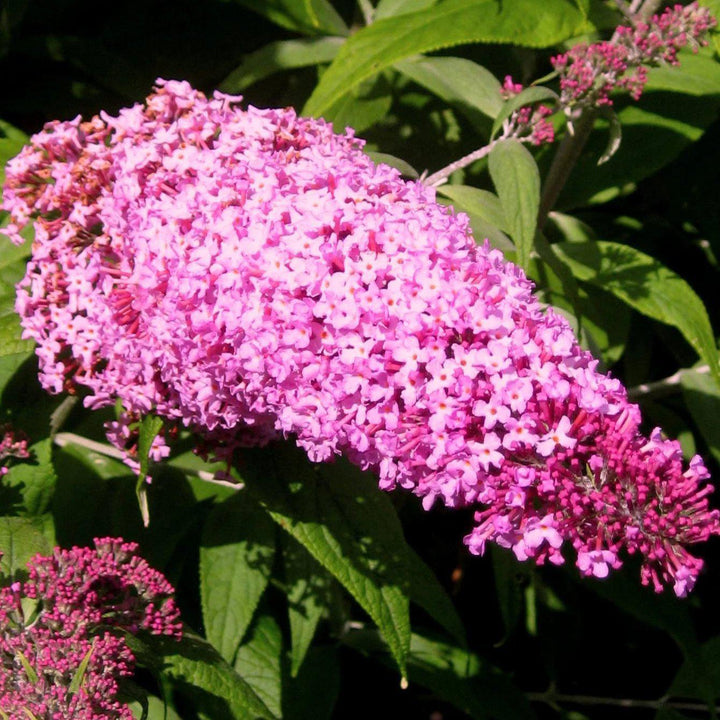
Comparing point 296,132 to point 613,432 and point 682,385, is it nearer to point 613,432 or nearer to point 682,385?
point 613,432

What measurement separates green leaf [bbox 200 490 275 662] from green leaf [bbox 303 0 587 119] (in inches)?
39.8

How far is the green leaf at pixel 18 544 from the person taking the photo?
215 cm

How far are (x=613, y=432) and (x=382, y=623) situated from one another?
0.73 metres

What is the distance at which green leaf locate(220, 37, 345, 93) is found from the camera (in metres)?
2.88

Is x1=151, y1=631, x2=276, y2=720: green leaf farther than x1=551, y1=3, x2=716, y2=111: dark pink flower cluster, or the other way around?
x1=551, y1=3, x2=716, y2=111: dark pink flower cluster

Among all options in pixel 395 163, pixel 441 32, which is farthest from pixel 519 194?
pixel 441 32

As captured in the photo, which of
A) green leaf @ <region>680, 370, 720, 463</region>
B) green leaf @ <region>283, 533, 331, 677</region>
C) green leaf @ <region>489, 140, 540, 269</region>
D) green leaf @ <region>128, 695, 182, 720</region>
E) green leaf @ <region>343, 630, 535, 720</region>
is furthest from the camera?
green leaf @ <region>343, 630, 535, 720</region>

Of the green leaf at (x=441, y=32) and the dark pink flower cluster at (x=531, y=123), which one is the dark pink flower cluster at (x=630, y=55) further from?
the green leaf at (x=441, y=32)

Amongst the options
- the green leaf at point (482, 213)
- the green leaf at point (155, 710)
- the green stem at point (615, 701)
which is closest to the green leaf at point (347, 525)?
the green leaf at point (155, 710)

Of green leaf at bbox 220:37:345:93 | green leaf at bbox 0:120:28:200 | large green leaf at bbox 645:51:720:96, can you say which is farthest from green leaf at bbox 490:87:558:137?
green leaf at bbox 0:120:28:200

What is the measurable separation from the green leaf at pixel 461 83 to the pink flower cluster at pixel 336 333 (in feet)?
1.55

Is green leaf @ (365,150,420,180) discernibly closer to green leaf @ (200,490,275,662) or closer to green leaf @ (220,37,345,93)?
green leaf @ (220,37,345,93)

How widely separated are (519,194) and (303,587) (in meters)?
1.13

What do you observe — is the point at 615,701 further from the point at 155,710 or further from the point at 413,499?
the point at 155,710
